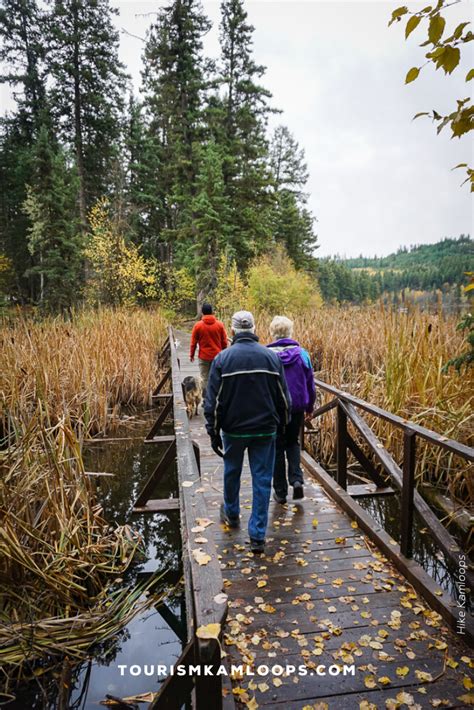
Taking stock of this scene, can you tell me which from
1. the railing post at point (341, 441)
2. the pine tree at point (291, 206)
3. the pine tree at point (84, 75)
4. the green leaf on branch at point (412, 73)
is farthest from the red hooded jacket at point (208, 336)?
the pine tree at point (291, 206)

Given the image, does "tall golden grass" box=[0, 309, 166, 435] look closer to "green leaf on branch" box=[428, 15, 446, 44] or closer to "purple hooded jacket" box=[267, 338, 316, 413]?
"purple hooded jacket" box=[267, 338, 316, 413]

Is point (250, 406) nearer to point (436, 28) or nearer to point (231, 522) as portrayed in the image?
point (231, 522)

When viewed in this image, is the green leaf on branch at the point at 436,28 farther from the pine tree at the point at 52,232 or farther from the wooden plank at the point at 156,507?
the pine tree at the point at 52,232

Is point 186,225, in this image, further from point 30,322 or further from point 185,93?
point 30,322

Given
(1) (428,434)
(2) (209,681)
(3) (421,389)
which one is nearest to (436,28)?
(1) (428,434)

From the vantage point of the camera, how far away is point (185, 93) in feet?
77.9

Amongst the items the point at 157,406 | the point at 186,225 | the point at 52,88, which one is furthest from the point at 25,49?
the point at 157,406

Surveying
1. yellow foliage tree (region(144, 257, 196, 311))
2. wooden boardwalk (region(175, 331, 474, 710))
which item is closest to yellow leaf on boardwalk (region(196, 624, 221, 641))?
wooden boardwalk (region(175, 331, 474, 710))

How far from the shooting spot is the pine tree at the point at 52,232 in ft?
73.2

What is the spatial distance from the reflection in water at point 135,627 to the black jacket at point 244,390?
2210mm

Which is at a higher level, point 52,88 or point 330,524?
point 52,88

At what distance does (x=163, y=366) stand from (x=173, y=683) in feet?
41.1

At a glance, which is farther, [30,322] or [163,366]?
[163,366]

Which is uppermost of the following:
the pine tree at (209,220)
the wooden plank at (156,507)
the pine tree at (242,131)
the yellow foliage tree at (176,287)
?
the pine tree at (242,131)
